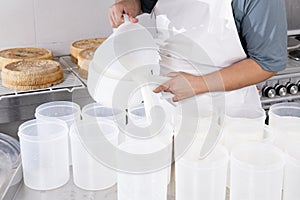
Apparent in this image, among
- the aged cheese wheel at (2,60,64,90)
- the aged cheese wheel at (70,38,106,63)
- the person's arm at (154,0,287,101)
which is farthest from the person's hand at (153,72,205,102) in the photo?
the aged cheese wheel at (70,38,106,63)

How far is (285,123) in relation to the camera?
1.07 meters

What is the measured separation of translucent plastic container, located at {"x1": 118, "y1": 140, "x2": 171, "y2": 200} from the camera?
35.5 inches

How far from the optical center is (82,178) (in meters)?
1.02

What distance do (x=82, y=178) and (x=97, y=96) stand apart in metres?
0.21

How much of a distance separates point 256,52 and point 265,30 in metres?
0.07

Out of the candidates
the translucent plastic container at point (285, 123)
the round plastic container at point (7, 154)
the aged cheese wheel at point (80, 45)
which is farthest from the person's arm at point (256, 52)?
the aged cheese wheel at point (80, 45)

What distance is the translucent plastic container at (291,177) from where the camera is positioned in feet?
2.98

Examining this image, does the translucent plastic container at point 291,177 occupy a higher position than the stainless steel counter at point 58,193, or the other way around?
the translucent plastic container at point 291,177

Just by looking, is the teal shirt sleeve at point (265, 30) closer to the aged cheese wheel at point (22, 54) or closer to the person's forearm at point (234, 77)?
the person's forearm at point (234, 77)

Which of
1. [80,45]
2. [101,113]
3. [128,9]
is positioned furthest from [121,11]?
[80,45]

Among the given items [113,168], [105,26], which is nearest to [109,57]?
[113,168]

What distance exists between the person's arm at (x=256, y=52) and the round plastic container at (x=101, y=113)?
7.6 inches

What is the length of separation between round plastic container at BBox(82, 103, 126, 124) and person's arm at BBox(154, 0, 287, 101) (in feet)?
0.63

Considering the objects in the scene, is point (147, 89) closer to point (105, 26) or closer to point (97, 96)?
point (97, 96)
